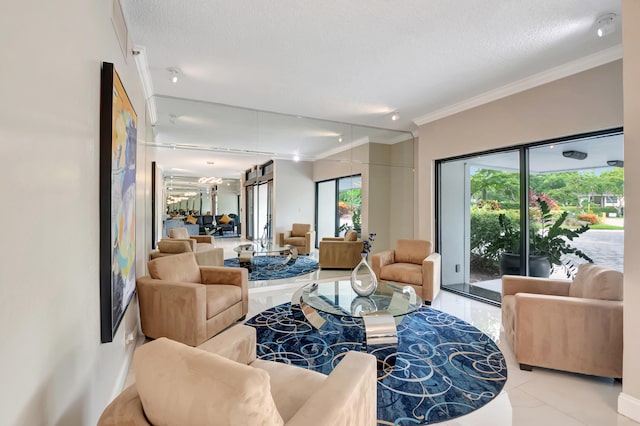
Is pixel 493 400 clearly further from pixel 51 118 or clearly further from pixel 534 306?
pixel 51 118

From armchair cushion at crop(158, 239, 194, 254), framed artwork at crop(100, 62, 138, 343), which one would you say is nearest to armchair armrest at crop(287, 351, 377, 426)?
framed artwork at crop(100, 62, 138, 343)

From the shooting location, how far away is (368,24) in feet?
8.68

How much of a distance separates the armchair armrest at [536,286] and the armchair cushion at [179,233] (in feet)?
13.9

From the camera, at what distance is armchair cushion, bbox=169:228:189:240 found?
450cm

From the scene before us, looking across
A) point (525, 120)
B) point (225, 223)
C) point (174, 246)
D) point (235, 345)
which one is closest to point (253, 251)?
point (225, 223)

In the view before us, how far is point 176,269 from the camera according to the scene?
325 centimetres

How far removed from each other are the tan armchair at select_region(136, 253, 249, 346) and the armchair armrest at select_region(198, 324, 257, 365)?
120cm

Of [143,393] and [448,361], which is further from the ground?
[143,393]

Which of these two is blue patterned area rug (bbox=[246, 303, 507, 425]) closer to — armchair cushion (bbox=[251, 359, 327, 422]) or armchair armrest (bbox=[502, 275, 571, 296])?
armchair armrest (bbox=[502, 275, 571, 296])

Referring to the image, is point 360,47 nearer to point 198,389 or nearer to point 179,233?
point 198,389

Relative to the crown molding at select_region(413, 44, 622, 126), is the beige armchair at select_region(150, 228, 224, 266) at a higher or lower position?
lower

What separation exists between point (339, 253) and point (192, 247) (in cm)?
279

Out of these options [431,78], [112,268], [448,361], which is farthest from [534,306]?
[112,268]

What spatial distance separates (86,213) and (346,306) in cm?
207
